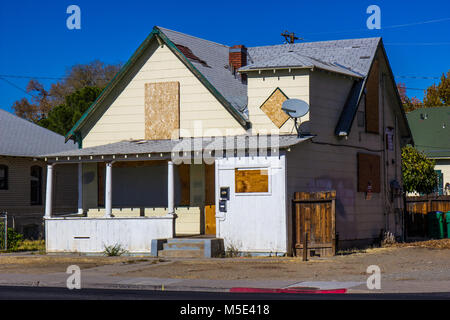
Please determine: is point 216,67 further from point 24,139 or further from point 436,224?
point 24,139

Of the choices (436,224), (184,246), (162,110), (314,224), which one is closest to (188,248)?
(184,246)

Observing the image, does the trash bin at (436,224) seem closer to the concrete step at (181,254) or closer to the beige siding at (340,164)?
the beige siding at (340,164)

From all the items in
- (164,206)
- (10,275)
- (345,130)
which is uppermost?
(345,130)

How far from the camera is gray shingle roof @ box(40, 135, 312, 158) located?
22406 mm

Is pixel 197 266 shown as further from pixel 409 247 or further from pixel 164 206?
pixel 409 247

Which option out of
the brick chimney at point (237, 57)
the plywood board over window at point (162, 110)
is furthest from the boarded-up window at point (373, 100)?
the plywood board over window at point (162, 110)

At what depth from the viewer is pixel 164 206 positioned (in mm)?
25688

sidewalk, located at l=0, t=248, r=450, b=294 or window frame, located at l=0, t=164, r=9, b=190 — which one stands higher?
window frame, located at l=0, t=164, r=9, b=190

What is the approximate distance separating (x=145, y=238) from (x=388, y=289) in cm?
1090

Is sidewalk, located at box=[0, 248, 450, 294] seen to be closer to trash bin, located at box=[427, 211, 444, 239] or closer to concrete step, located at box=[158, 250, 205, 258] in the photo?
concrete step, located at box=[158, 250, 205, 258]

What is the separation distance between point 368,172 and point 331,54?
15.6 ft

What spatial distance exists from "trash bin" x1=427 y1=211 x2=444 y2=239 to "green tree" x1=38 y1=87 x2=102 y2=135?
986 inches

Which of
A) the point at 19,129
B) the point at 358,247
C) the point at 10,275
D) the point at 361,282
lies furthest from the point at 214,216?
the point at 19,129

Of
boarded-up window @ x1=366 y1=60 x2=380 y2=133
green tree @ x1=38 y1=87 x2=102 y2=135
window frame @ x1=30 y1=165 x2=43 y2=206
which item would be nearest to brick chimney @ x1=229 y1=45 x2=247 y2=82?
boarded-up window @ x1=366 y1=60 x2=380 y2=133
